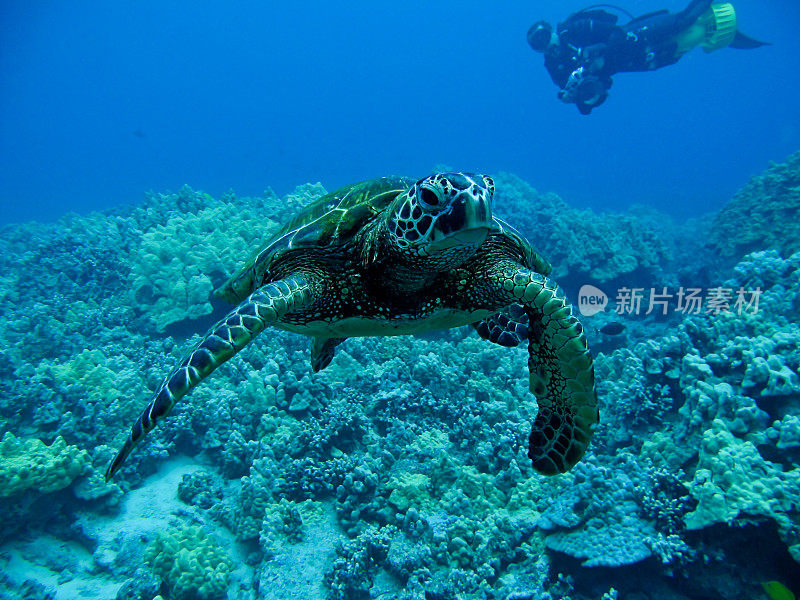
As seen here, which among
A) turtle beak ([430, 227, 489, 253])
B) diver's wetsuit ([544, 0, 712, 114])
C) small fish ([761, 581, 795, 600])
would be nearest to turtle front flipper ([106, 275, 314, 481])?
turtle beak ([430, 227, 489, 253])

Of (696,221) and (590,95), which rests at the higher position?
(696,221)

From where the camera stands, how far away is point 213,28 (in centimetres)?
14325

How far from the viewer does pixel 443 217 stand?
5.82 ft

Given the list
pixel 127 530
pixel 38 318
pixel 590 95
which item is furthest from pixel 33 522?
pixel 590 95

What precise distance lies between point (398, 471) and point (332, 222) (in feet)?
9.26

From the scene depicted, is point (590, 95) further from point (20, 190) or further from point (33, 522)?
point (20, 190)

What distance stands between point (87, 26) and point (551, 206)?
163613 millimetres

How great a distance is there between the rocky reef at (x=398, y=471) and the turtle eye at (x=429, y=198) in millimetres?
3171

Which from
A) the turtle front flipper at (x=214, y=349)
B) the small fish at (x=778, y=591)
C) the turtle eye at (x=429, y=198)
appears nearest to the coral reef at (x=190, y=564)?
the turtle front flipper at (x=214, y=349)

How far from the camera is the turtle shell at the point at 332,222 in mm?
2665

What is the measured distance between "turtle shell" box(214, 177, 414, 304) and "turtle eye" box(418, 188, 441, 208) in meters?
0.91

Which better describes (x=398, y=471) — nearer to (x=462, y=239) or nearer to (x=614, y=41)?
(x=462, y=239)

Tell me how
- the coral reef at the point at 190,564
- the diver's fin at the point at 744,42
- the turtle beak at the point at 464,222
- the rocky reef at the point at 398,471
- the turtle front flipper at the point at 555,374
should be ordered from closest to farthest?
1. the turtle beak at the point at 464,222
2. the turtle front flipper at the point at 555,374
3. the rocky reef at the point at 398,471
4. the coral reef at the point at 190,564
5. the diver's fin at the point at 744,42

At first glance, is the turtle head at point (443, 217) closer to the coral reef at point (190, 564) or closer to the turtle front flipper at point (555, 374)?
the turtle front flipper at point (555, 374)
